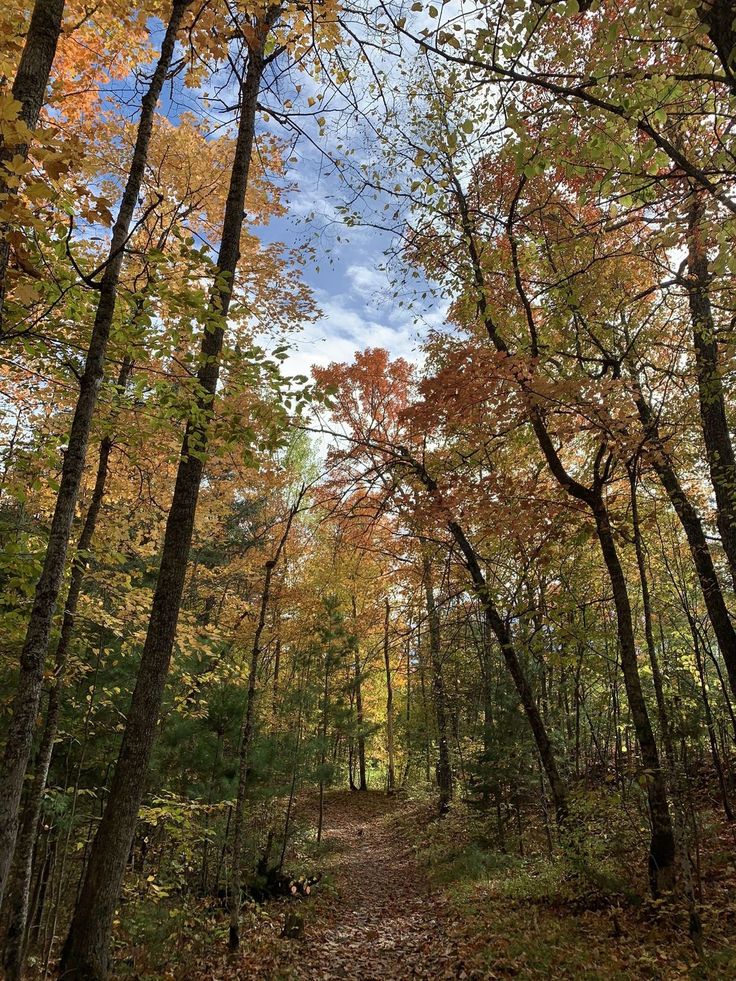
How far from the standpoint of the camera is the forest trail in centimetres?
606

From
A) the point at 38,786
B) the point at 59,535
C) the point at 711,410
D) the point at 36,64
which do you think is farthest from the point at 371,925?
the point at 36,64

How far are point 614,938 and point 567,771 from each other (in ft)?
22.1

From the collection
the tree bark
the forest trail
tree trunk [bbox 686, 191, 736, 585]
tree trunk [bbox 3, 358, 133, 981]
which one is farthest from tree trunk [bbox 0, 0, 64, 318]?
the forest trail

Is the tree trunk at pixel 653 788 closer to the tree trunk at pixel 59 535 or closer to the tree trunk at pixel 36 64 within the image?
the tree trunk at pixel 59 535

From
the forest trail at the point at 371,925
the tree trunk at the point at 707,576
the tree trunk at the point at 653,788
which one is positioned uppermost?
the tree trunk at the point at 707,576

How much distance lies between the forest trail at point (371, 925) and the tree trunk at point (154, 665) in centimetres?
297

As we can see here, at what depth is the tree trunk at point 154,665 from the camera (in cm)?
388

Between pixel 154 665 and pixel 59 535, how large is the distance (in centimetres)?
204

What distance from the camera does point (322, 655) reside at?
49.1ft

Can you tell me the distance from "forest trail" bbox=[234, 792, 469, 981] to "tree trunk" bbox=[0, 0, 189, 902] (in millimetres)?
4974

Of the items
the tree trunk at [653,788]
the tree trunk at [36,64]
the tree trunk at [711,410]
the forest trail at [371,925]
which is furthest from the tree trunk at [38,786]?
the tree trunk at [711,410]

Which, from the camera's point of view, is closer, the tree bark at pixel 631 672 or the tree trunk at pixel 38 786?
the tree trunk at pixel 38 786

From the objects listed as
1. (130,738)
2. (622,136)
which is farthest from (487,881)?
(622,136)

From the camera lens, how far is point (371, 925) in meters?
7.88
